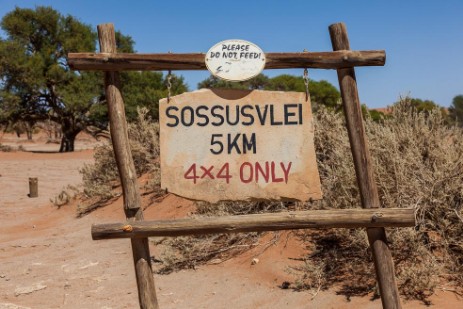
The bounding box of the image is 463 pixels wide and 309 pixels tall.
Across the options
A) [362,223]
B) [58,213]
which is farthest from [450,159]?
[58,213]

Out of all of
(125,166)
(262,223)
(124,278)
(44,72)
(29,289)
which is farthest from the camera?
(44,72)

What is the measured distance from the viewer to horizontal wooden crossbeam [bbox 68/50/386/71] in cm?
330

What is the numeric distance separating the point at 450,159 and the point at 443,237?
971mm

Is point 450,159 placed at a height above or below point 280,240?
above

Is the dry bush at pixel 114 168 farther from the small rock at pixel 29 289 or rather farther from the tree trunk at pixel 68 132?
the tree trunk at pixel 68 132

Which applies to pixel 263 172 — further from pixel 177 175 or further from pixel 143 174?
pixel 143 174

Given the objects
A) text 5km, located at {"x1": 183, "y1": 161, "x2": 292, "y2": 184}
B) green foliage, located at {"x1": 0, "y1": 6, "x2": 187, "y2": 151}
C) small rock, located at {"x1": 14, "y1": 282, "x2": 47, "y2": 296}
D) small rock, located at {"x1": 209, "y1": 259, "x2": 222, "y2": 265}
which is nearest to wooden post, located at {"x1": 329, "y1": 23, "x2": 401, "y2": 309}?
text 5km, located at {"x1": 183, "y1": 161, "x2": 292, "y2": 184}

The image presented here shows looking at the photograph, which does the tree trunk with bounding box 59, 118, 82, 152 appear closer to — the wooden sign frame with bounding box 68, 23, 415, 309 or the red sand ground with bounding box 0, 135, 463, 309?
the red sand ground with bounding box 0, 135, 463, 309

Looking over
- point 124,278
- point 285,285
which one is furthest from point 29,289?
point 285,285

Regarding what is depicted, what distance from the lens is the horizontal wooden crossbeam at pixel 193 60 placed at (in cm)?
330

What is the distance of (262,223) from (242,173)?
360 millimetres

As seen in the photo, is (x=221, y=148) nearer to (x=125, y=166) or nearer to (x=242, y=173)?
(x=242, y=173)

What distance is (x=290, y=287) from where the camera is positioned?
5137 mm

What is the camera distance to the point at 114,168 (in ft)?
36.3
